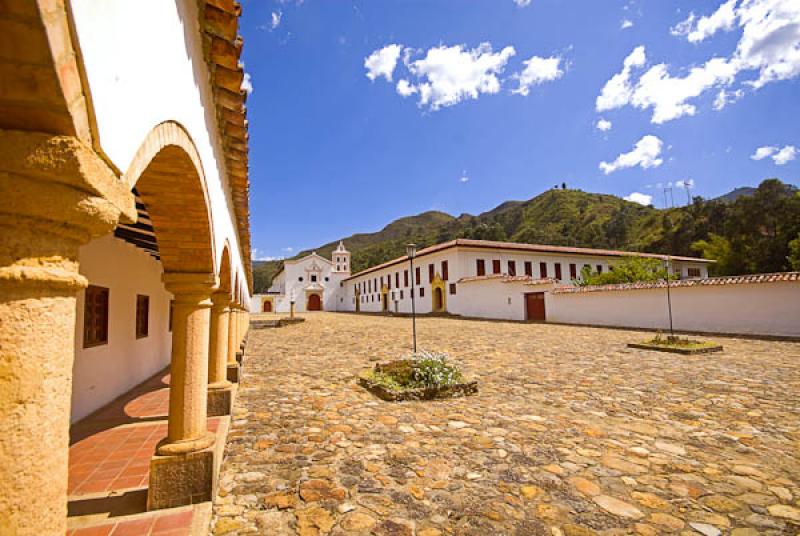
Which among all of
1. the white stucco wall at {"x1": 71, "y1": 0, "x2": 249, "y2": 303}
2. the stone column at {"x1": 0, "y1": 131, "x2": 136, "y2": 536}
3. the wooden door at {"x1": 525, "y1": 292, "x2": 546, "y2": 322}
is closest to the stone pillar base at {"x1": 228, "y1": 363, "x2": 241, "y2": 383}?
the white stucco wall at {"x1": 71, "y1": 0, "x2": 249, "y2": 303}

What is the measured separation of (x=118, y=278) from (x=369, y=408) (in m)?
4.88

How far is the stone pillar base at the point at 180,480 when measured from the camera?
9.74 ft

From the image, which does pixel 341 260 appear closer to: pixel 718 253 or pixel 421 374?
pixel 718 253

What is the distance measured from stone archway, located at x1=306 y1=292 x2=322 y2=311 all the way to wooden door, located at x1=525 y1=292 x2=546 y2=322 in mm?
33174

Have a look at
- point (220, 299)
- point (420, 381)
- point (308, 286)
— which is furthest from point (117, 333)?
point (308, 286)

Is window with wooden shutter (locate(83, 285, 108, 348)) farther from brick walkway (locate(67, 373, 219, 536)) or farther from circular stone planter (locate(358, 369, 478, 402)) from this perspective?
circular stone planter (locate(358, 369, 478, 402))

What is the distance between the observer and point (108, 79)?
135 cm

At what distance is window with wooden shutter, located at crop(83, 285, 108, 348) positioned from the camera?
543 cm

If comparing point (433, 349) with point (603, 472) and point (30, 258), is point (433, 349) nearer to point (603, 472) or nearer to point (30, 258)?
point (603, 472)

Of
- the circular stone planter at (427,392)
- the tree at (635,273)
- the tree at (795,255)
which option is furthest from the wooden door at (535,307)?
the circular stone planter at (427,392)

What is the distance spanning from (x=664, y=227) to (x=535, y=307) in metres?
36.4

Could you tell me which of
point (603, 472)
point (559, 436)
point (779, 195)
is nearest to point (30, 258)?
point (603, 472)

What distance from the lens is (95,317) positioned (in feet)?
19.0

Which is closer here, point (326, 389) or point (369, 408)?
point (369, 408)
